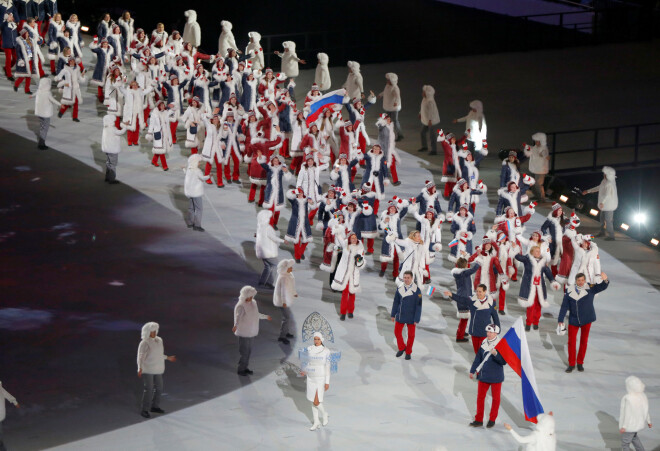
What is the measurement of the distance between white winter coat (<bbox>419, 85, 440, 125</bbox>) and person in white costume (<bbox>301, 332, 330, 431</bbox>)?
38.3 feet

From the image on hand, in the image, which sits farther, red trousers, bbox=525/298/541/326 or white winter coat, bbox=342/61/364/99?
white winter coat, bbox=342/61/364/99

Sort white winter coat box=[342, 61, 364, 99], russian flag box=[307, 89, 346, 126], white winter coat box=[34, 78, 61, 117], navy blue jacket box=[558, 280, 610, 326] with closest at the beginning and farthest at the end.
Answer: navy blue jacket box=[558, 280, 610, 326], russian flag box=[307, 89, 346, 126], white winter coat box=[34, 78, 61, 117], white winter coat box=[342, 61, 364, 99]

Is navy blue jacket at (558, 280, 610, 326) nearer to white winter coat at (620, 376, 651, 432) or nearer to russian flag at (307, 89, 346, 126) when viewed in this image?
white winter coat at (620, 376, 651, 432)

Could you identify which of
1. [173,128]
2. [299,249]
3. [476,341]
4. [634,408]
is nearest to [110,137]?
[173,128]

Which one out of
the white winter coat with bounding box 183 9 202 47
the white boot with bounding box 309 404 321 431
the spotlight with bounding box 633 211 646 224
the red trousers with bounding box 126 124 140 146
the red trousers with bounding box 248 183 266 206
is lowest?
the white boot with bounding box 309 404 321 431

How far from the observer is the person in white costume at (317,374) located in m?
14.2

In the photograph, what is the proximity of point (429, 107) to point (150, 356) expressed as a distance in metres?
12.2

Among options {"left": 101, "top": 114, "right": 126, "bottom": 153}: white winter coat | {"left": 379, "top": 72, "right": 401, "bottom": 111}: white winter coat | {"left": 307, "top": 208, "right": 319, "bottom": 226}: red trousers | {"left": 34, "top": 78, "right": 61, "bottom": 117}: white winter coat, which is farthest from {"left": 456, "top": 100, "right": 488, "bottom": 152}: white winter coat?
{"left": 34, "top": 78, "right": 61, "bottom": 117}: white winter coat

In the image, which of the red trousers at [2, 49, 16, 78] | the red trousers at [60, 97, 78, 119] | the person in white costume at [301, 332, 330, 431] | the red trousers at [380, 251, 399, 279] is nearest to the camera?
the person in white costume at [301, 332, 330, 431]

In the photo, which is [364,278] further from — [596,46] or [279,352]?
[596,46]

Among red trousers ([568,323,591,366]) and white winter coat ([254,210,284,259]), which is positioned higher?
white winter coat ([254,210,284,259])

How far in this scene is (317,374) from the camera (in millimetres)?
14203

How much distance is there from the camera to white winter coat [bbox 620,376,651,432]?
13430mm

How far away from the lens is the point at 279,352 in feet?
53.7
